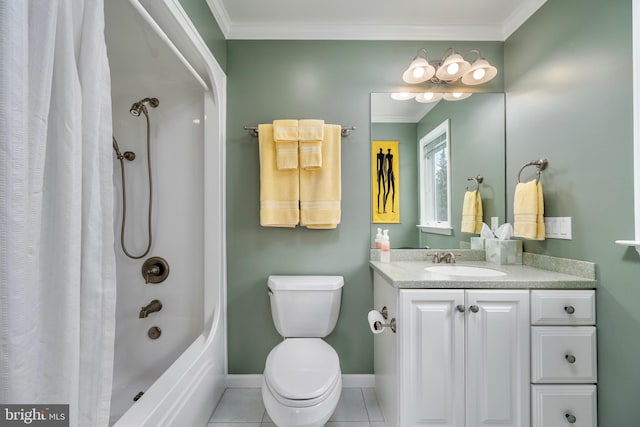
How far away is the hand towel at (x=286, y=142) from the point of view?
170 centimetres

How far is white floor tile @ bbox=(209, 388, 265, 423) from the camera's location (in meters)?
1.54

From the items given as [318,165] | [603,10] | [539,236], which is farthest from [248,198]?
[603,10]

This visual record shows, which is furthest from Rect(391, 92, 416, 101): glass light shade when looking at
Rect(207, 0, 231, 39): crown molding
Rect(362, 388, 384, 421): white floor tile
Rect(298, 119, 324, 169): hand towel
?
Rect(362, 388, 384, 421): white floor tile

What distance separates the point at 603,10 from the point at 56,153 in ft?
6.78

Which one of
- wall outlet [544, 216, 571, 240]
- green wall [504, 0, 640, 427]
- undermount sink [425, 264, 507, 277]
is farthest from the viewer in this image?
undermount sink [425, 264, 507, 277]

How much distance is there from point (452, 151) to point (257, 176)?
1313 mm

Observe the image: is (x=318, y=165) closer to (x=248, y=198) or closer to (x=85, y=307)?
(x=248, y=198)

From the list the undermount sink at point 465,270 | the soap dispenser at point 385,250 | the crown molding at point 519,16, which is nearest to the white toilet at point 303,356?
the soap dispenser at point 385,250

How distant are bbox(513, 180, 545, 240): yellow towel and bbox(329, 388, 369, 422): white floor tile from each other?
4.48ft

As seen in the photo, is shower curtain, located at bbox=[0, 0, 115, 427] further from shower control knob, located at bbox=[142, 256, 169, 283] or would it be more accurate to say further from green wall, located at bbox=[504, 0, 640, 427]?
green wall, located at bbox=[504, 0, 640, 427]

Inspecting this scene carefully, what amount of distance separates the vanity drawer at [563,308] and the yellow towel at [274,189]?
1.29 m

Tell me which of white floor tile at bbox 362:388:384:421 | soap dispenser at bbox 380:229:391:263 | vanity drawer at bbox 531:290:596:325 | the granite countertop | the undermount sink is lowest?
white floor tile at bbox 362:388:384:421

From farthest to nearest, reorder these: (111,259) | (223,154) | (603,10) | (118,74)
→ 1. (223,154)
2. (118,74)
3. (603,10)
4. (111,259)

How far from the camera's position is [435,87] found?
1848 millimetres
